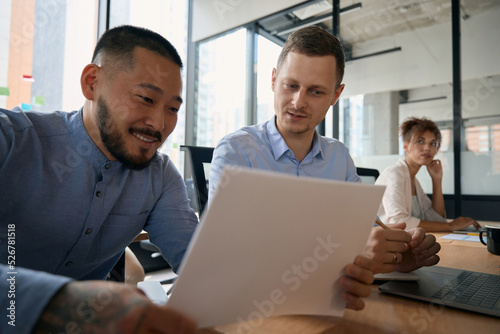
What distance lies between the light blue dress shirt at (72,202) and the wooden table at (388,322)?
0.50 meters

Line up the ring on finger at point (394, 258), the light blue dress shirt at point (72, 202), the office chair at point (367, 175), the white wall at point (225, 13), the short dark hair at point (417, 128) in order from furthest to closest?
the white wall at point (225, 13) → the short dark hair at point (417, 128) → the office chair at point (367, 175) → the light blue dress shirt at point (72, 202) → the ring on finger at point (394, 258)

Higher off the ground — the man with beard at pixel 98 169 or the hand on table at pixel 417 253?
the man with beard at pixel 98 169

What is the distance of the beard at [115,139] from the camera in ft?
3.02

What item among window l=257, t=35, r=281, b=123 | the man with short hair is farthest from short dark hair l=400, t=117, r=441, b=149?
window l=257, t=35, r=281, b=123

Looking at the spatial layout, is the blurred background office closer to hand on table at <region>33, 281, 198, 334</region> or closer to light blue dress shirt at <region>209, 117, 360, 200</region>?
light blue dress shirt at <region>209, 117, 360, 200</region>

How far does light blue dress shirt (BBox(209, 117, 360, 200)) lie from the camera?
118 centimetres

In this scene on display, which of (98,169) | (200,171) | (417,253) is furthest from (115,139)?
(417,253)

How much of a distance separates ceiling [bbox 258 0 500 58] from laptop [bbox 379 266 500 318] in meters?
3.16

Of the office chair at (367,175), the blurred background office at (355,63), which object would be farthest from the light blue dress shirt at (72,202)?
the blurred background office at (355,63)

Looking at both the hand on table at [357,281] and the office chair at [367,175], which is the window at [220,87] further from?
the hand on table at [357,281]

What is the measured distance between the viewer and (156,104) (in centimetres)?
90

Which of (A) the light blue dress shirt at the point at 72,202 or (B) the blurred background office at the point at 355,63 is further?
(B) the blurred background office at the point at 355,63

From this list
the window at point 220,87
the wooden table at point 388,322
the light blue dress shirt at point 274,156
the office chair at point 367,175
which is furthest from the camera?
the window at point 220,87

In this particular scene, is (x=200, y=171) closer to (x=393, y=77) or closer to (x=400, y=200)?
(x=400, y=200)
